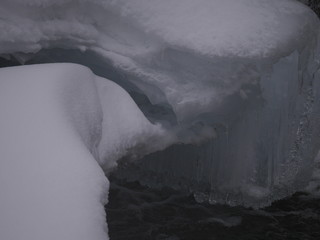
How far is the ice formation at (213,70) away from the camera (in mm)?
3111

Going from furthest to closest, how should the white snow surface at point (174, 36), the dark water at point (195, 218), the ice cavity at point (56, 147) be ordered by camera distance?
the dark water at point (195, 218) < the white snow surface at point (174, 36) < the ice cavity at point (56, 147)

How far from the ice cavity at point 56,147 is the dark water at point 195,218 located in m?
0.99

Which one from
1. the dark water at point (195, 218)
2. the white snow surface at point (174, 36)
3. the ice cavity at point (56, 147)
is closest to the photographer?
the ice cavity at point (56, 147)

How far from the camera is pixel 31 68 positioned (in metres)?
2.86

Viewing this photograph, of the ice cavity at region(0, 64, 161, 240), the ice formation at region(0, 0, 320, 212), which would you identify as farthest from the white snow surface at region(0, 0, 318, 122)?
the ice cavity at region(0, 64, 161, 240)

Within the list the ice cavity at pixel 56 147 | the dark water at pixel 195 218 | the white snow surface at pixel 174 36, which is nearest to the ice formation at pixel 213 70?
the white snow surface at pixel 174 36

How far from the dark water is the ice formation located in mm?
184

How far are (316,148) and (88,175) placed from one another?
9.53ft

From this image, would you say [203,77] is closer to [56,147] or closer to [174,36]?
[174,36]

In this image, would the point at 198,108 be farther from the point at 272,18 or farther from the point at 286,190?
the point at 286,190

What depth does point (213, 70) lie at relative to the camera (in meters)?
3.16

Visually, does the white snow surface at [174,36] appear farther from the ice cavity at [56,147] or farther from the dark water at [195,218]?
the dark water at [195,218]

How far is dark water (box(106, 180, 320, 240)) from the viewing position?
131 inches

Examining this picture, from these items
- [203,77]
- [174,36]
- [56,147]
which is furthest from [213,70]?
[56,147]
